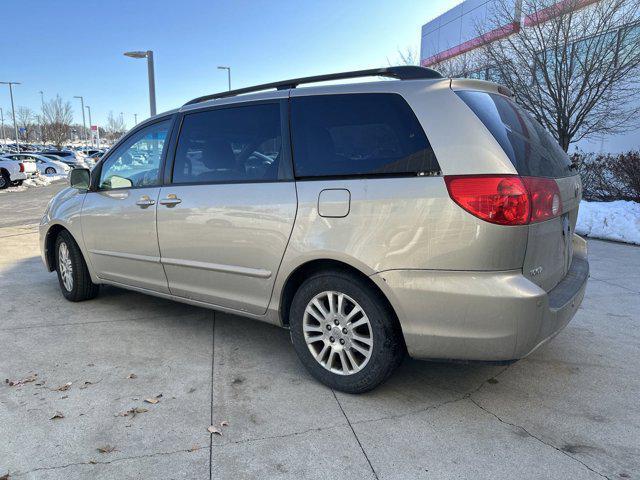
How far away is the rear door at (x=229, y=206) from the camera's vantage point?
3.12 m

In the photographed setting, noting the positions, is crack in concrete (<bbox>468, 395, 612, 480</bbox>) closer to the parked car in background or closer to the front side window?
the front side window

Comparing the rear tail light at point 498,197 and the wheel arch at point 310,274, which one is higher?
the rear tail light at point 498,197

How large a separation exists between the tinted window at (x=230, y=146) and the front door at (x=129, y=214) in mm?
295

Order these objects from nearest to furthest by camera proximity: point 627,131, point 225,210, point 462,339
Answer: point 462,339 → point 225,210 → point 627,131

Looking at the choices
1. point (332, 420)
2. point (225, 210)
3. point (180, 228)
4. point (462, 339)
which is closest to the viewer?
point (462, 339)

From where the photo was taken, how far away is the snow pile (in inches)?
309

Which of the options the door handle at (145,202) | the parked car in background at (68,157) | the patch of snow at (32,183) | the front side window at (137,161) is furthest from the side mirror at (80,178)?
the parked car in background at (68,157)

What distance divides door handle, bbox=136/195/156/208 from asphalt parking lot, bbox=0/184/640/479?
106 cm

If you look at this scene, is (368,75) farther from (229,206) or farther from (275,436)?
(275,436)

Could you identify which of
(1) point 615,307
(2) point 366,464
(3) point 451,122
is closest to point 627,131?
(1) point 615,307

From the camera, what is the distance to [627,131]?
1302 centimetres

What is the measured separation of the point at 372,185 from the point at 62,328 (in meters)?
3.06

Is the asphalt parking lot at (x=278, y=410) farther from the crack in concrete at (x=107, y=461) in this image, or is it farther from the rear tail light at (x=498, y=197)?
the rear tail light at (x=498, y=197)

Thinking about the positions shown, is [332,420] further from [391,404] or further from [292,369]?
[292,369]
